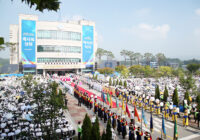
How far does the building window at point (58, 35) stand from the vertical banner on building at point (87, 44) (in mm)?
2325

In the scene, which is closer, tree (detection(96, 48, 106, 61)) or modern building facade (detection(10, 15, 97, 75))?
modern building facade (detection(10, 15, 97, 75))

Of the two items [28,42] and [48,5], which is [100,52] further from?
[48,5]

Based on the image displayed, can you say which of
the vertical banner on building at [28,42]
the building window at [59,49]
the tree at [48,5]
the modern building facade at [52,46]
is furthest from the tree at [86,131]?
the building window at [59,49]

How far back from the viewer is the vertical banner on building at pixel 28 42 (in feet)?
156

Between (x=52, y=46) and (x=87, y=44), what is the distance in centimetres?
1256

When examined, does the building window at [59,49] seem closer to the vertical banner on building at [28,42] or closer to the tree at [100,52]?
the vertical banner on building at [28,42]

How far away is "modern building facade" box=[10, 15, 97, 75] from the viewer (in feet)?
158

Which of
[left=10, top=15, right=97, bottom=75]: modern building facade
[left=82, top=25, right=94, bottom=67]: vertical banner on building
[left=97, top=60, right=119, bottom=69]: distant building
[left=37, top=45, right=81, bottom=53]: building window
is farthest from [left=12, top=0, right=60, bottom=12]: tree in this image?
[left=97, top=60, right=119, bottom=69]: distant building

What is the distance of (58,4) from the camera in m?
5.65

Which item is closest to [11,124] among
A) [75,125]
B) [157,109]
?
[75,125]

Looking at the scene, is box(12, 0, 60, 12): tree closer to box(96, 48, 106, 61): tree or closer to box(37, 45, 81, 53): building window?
box(37, 45, 81, 53): building window

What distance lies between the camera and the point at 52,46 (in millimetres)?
52031

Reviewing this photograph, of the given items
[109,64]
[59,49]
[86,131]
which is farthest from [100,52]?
[86,131]

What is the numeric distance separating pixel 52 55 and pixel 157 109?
43943 millimetres
